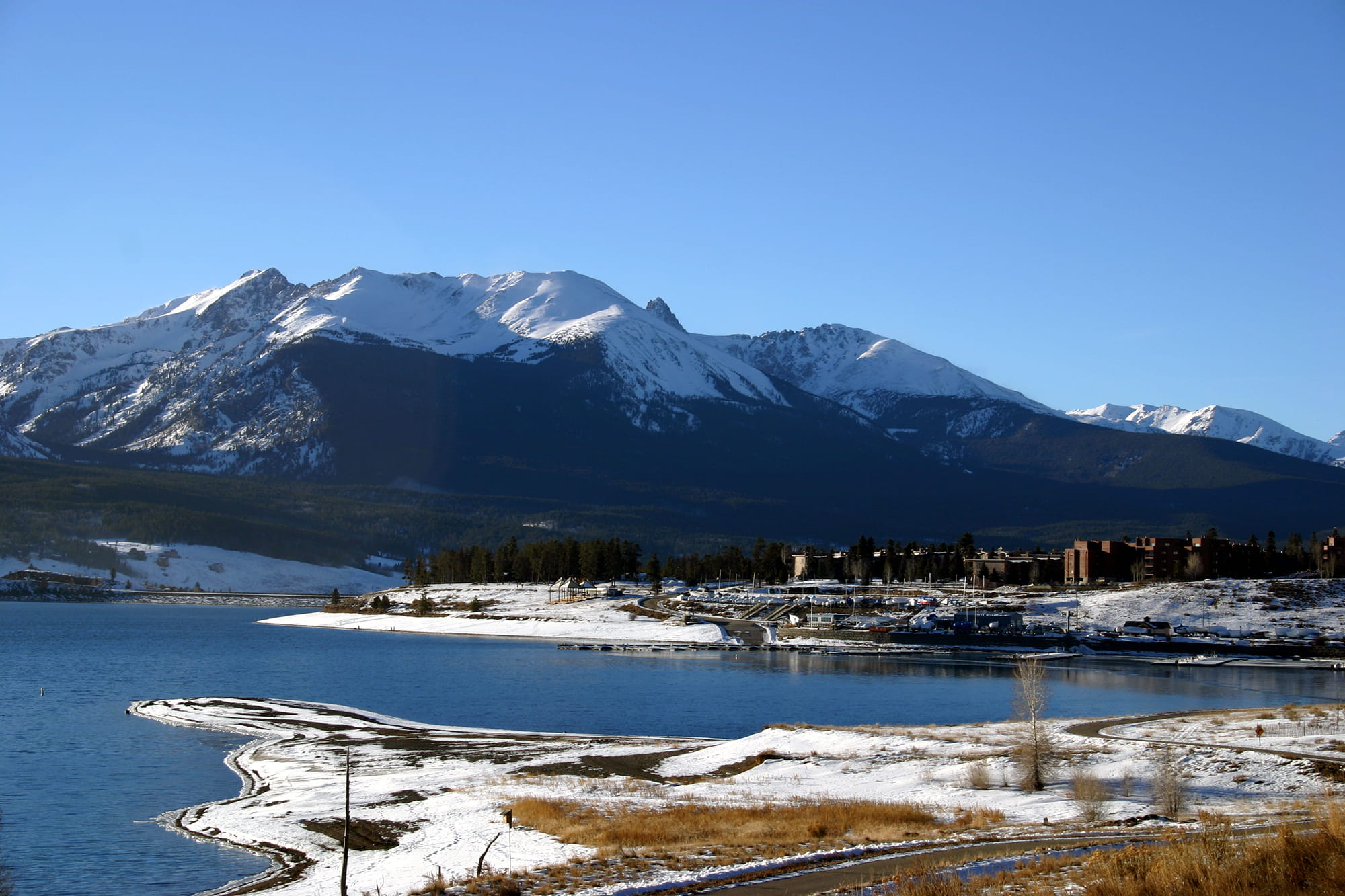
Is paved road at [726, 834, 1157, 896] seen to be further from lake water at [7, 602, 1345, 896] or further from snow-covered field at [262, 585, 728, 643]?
snow-covered field at [262, 585, 728, 643]

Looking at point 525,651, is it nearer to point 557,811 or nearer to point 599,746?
point 599,746

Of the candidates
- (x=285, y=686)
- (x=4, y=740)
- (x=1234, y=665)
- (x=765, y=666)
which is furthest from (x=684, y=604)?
(x=4, y=740)

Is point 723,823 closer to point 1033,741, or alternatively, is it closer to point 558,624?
point 1033,741

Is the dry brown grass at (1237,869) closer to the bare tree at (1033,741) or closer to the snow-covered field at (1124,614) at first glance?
the bare tree at (1033,741)

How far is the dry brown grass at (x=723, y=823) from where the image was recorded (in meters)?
35.5

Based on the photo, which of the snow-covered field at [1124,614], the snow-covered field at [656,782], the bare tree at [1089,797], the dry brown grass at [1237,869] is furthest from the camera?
the snow-covered field at [1124,614]

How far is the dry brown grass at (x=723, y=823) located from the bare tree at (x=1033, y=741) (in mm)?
6007

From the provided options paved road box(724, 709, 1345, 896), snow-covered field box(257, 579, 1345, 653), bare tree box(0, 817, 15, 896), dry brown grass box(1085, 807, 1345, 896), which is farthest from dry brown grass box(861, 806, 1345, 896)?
snow-covered field box(257, 579, 1345, 653)

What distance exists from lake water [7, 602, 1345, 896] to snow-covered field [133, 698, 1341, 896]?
133 inches

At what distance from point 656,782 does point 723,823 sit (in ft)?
41.7

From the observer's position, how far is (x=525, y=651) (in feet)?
455

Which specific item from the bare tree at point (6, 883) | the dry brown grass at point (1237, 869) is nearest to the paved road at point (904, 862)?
the dry brown grass at point (1237, 869)

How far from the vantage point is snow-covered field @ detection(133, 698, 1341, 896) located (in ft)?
122

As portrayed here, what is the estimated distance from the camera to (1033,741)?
150 feet
